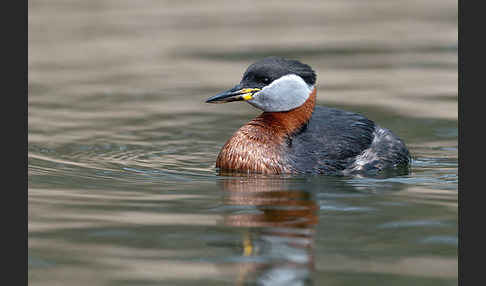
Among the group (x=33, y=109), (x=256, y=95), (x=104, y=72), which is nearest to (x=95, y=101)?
(x=33, y=109)

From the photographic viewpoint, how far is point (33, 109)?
13.9m

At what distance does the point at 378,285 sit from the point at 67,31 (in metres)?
13.6

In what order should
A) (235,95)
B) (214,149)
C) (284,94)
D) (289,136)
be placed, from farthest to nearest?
(214,149), (289,136), (284,94), (235,95)

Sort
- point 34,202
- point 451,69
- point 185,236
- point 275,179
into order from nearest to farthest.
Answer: point 185,236 → point 34,202 → point 275,179 → point 451,69

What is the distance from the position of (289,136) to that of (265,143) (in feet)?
1.01

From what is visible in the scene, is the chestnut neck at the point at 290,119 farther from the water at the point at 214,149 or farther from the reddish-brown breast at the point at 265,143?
the water at the point at 214,149

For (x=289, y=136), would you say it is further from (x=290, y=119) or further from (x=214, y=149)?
(x=214, y=149)

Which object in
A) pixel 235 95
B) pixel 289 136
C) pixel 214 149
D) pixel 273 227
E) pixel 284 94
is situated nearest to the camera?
pixel 273 227

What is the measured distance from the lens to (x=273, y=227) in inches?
324

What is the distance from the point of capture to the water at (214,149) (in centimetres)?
738

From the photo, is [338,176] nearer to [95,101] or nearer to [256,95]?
[256,95]

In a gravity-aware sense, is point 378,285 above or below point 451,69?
below

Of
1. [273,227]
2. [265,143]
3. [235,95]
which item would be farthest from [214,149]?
[273,227]

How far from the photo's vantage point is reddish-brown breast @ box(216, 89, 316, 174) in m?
10.5
